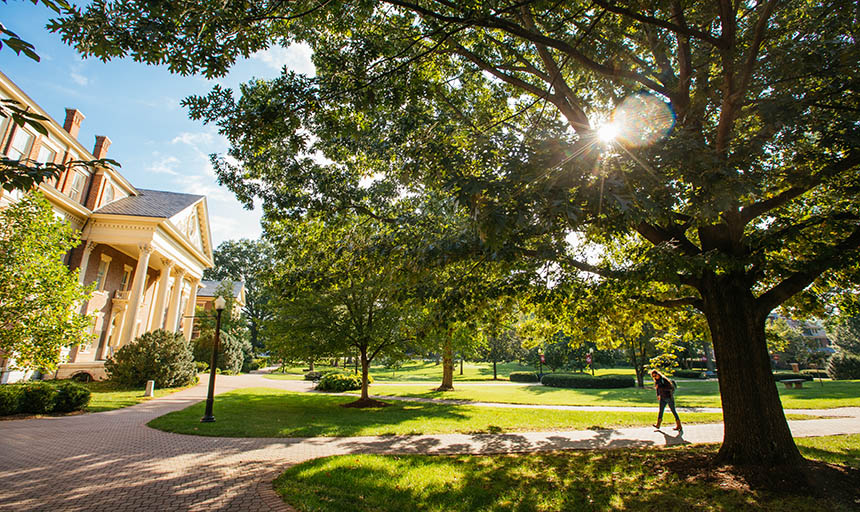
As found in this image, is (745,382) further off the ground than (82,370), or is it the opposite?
(745,382)

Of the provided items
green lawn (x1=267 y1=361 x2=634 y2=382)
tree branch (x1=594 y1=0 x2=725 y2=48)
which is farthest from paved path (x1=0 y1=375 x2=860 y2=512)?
green lawn (x1=267 y1=361 x2=634 y2=382)

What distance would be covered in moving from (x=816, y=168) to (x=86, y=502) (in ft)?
36.5

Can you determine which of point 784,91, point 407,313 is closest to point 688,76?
point 784,91

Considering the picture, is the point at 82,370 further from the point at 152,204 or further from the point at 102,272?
the point at 152,204

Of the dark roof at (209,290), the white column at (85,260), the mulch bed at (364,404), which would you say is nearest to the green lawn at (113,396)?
the white column at (85,260)

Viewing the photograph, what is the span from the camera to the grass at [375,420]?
36.7ft

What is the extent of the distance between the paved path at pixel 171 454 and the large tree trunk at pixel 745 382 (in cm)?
294

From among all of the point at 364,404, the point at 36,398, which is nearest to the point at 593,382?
the point at 364,404

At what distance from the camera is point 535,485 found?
6.26 meters

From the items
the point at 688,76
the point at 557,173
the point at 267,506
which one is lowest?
the point at 267,506

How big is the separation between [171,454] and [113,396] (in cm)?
1354

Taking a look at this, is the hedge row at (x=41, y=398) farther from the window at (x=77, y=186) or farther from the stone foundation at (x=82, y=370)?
the window at (x=77, y=186)

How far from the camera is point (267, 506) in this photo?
5.42 metres

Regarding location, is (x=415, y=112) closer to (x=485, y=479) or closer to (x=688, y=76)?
(x=688, y=76)
